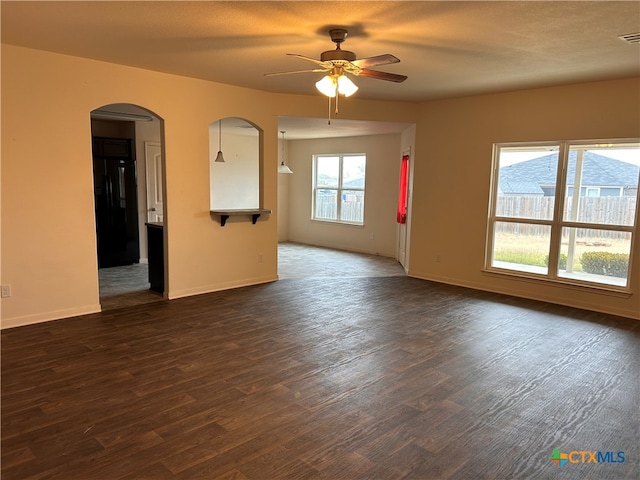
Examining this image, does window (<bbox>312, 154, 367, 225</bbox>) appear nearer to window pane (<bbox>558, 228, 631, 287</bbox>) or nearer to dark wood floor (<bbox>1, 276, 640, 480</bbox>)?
window pane (<bbox>558, 228, 631, 287</bbox>)

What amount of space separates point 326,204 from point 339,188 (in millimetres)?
529

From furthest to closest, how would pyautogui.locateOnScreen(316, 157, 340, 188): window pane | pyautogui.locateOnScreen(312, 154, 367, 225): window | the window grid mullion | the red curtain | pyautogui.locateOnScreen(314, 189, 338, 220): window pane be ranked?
pyautogui.locateOnScreen(314, 189, 338, 220): window pane, pyautogui.locateOnScreen(316, 157, 340, 188): window pane, pyautogui.locateOnScreen(312, 154, 367, 225): window, the red curtain, the window grid mullion

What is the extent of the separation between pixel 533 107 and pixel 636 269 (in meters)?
2.17

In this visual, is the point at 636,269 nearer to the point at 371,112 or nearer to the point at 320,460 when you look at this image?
the point at 371,112

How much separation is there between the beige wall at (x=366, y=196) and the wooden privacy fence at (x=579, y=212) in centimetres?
286

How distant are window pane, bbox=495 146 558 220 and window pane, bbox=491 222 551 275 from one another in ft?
0.52

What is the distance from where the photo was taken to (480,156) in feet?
19.2

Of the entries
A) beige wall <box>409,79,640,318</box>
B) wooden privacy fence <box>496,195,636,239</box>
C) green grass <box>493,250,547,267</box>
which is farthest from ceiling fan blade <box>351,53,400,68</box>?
green grass <box>493,250,547,267</box>

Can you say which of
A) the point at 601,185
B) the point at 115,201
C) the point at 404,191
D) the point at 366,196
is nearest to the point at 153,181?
the point at 115,201

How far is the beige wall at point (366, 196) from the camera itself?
27.8ft

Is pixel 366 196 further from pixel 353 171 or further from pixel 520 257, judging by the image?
pixel 520 257

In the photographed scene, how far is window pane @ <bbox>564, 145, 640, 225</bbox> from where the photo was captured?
4812 millimetres

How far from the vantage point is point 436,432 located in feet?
8.19

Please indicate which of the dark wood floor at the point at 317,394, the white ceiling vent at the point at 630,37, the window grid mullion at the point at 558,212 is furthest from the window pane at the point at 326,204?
the white ceiling vent at the point at 630,37
